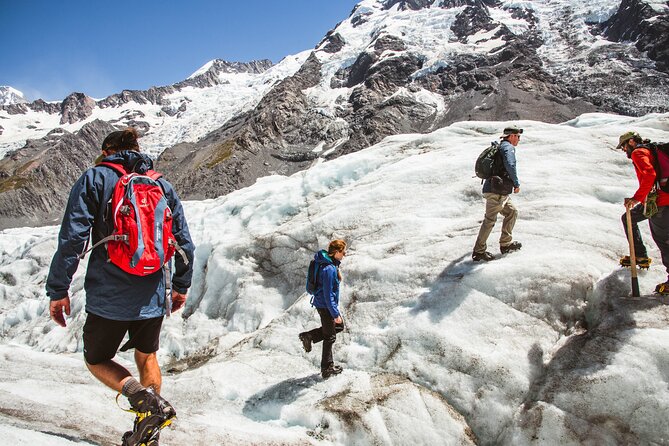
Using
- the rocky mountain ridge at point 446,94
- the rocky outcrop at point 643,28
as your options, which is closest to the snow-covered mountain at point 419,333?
the rocky mountain ridge at point 446,94

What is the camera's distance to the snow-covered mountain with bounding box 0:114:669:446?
5.81 metres

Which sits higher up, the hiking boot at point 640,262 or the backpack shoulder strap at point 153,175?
the backpack shoulder strap at point 153,175

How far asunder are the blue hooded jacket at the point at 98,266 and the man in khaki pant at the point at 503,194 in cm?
615

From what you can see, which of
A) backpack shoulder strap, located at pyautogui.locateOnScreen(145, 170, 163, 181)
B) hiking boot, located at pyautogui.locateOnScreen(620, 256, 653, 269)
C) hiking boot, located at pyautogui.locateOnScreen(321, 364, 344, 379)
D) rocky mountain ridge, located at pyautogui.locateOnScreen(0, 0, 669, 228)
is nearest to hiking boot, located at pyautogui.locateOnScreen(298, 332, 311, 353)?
hiking boot, located at pyautogui.locateOnScreen(321, 364, 344, 379)

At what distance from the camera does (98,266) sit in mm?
4215

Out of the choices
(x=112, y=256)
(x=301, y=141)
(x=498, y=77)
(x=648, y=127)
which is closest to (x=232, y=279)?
(x=112, y=256)

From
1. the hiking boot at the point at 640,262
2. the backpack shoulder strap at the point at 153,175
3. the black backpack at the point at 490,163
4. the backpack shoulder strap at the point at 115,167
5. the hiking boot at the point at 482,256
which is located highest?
the backpack shoulder strap at the point at 115,167

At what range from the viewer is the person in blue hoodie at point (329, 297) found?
7.25 m

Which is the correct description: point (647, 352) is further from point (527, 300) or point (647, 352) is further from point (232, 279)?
point (232, 279)

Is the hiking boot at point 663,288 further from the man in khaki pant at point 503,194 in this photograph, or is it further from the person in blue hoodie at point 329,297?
the person in blue hoodie at point 329,297

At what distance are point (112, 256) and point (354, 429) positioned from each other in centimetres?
414

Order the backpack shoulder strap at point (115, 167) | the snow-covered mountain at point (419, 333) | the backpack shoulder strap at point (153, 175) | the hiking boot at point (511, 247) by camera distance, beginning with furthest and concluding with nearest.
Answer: the hiking boot at point (511, 247)
the snow-covered mountain at point (419, 333)
the backpack shoulder strap at point (153, 175)
the backpack shoulder strap at point (115, 167)

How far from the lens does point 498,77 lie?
520 ft

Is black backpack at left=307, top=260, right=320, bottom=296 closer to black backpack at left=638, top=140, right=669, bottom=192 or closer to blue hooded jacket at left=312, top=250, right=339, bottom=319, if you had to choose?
blue hooded jacket at left=312, top=250, right=339, bottom=319
